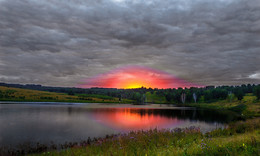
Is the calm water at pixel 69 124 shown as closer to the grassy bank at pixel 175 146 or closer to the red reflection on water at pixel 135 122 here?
the red reflection on water at pixel 135 122

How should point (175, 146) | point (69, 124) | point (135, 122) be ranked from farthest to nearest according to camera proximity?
1. point (135, 122)
2. point (69, 124)
3. point (175, 146)

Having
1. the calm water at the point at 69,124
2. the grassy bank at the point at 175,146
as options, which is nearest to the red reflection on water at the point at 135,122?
the calm water at the point at 69,124

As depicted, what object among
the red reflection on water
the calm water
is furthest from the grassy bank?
the red reflection on water

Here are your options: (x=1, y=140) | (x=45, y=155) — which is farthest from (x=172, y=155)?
(x=1, y=140)

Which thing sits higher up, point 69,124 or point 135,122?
point 69,124

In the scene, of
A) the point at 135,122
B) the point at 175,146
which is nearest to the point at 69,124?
the point at 135,122

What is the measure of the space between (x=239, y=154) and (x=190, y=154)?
2.14 metres

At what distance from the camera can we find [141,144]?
14695 millimetres

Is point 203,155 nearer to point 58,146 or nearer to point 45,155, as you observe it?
point 45,155

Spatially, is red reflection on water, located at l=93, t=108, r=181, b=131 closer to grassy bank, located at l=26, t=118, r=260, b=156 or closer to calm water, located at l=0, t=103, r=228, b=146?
calm water, located at l=0, t=103, r=228, b=146

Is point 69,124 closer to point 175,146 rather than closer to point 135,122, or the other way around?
point 135,122

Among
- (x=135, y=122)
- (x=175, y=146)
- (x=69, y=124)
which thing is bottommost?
(x=135, y=122)

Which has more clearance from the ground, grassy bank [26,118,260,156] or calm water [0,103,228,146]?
grassy bank [26,118,260,156]

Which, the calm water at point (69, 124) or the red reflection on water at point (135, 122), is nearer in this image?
the calm water at point (69, 124)
